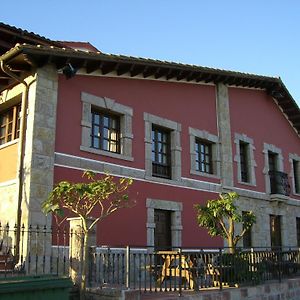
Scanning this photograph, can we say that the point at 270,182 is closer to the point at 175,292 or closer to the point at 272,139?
the point at 272,139

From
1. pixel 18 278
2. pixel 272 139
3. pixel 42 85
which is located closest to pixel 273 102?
pixel 272 139

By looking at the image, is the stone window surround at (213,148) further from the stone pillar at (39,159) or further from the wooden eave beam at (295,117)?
the wooden eave beam at (295,117)

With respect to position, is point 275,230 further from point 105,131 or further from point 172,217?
point 105,131

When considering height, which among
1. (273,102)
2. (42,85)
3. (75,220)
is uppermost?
(273,102)

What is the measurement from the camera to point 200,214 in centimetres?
1145

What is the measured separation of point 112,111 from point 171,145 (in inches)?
100

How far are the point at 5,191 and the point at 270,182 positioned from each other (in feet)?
36.2

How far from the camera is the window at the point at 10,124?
10.9 m

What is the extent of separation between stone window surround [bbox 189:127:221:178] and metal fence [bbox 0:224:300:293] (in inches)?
159

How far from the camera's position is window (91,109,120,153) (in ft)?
38.5

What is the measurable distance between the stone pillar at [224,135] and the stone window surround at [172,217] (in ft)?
8.61

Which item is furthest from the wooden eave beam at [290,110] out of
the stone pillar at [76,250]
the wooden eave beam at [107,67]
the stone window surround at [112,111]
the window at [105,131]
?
the stone pillar at [76,250]

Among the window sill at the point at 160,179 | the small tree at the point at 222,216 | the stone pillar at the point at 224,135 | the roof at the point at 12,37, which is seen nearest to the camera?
the roof at the point at 12,37

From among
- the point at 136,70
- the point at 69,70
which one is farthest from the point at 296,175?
the point at 69,70
